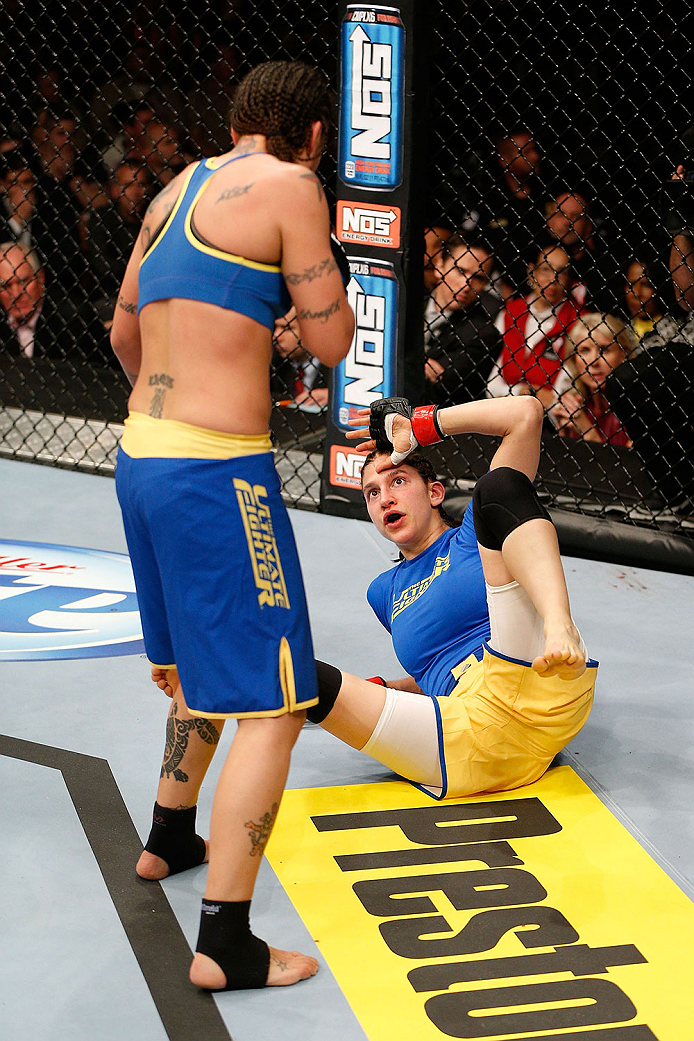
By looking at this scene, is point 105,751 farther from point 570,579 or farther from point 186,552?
point 570,579

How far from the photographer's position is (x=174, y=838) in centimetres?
169

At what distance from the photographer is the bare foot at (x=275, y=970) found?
1431 mm

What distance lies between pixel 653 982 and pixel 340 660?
1.11 metres

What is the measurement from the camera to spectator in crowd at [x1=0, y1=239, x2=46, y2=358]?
4.54 m

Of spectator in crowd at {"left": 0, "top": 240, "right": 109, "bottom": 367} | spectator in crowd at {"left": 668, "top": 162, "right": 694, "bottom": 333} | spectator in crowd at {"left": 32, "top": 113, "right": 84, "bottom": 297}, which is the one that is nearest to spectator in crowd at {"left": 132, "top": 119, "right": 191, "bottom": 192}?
spectator in crowd at {"left": 32, "top": 113, "right": 84, "bottom": 297}

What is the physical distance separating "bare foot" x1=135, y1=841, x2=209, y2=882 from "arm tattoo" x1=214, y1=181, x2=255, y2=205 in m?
0.90

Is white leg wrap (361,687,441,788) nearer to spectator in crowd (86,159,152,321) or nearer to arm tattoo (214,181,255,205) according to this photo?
arm tattoo (214,181,255,205)

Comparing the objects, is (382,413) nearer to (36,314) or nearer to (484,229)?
(484,229)

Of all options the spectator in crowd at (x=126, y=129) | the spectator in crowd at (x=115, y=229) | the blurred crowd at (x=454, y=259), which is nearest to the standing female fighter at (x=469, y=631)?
the blurred crowd at (x=454, y=259)

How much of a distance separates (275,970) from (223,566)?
501 millimetres

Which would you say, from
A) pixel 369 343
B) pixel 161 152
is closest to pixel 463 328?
pixel 369 343

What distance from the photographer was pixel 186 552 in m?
1.38

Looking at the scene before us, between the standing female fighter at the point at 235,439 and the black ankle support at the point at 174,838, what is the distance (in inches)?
10.3

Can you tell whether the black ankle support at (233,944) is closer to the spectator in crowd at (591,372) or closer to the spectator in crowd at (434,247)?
the spectator in crowd at (591,372)
